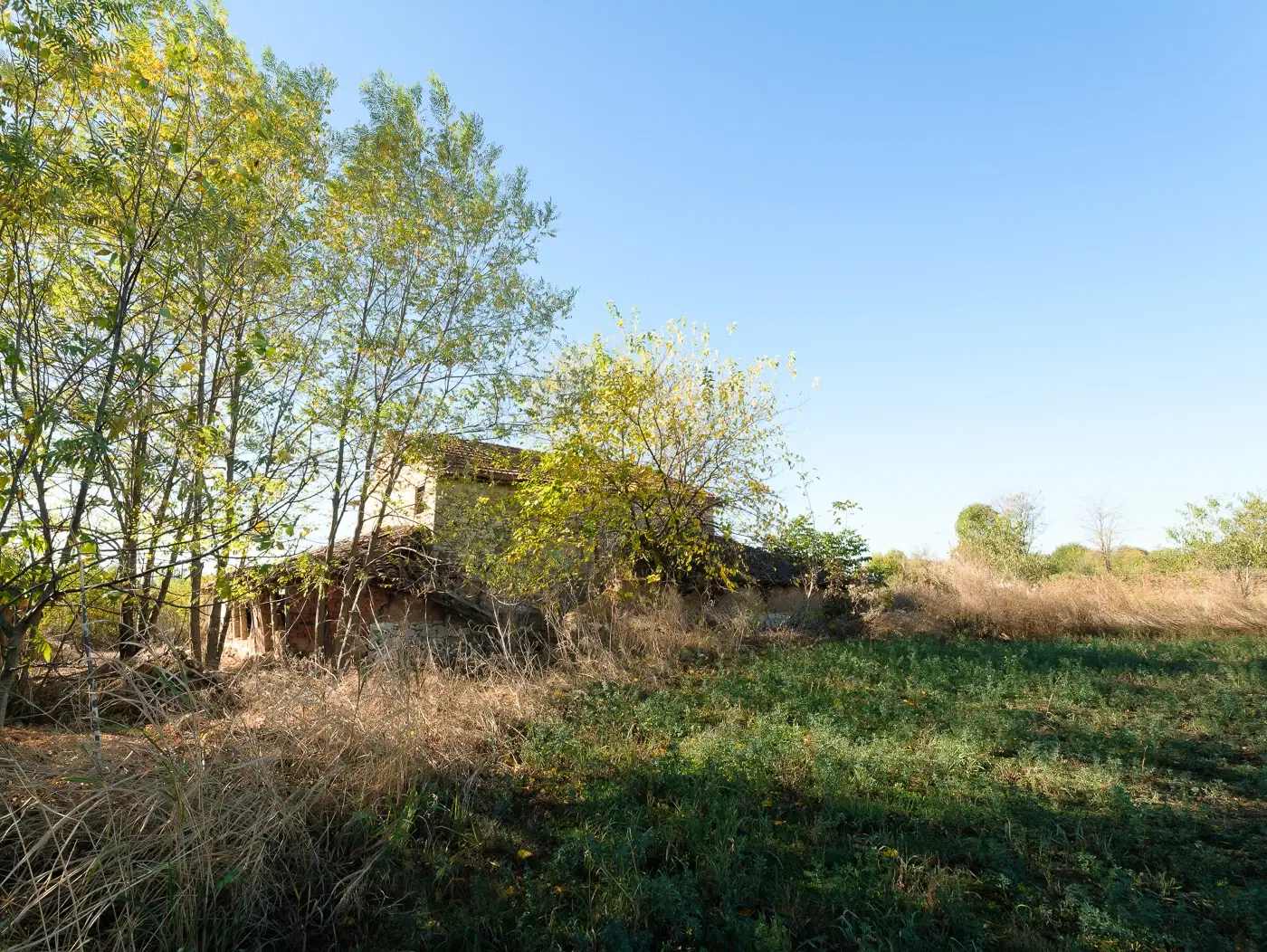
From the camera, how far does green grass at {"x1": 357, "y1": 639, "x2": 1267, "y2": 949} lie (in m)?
3.73

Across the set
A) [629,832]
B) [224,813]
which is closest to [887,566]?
[629,832]

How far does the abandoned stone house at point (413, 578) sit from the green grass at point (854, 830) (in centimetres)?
437

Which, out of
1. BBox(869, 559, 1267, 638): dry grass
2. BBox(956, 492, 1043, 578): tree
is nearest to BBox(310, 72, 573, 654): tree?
BBox(869, 559, 1267, 638): dry grass

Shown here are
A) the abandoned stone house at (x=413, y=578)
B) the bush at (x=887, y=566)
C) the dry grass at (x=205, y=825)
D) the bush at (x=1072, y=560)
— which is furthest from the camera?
the bush at (x=1072, y=560)

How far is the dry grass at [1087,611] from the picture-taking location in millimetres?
14484

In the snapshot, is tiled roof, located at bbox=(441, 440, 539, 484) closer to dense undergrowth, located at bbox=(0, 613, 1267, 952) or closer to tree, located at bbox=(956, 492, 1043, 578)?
dense undergrowth, located at bbox=(0, 613, 1267, 952)

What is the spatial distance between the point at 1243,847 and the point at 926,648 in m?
7.17

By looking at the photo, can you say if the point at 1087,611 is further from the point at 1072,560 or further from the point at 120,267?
the point at 1072,560

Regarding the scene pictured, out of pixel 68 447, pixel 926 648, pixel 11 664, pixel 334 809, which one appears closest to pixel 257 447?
pixel 11 664

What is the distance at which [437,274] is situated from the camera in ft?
34.6

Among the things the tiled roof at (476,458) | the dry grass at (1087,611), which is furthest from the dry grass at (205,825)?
the dry grass at (1087,611)

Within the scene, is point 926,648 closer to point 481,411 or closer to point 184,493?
point 481,411

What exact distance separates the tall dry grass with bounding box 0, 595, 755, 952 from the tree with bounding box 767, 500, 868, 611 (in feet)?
24.8

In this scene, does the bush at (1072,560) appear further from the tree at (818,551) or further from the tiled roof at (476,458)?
the tiled roof at (476,458)
